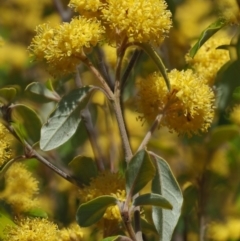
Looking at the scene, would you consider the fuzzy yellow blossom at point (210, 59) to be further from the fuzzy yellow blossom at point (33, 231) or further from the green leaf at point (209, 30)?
the fuzzy yellow blossom at point (33, 231)

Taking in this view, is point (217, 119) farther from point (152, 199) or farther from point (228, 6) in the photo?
point (152, 199)

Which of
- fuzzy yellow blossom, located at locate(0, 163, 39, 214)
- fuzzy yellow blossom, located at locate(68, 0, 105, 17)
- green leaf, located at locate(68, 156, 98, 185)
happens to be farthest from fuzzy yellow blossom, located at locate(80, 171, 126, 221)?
fuzzy yellow blossom, located at locate(68, 0, 105, 17)

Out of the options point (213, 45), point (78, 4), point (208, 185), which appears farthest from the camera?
point (208, 185)

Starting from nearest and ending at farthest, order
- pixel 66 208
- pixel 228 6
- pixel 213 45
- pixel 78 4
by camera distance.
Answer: pixel 78 4
pixel 228 6
pixel 213 45
pixel 66 208

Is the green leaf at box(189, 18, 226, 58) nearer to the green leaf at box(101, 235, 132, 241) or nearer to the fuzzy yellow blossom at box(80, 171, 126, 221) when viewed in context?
the fuzzy yellow blossom at box(80, 171, 126, 221)

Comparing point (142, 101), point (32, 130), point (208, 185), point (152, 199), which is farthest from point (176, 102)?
point (208, 185)

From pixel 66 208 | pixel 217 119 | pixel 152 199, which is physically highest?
pixel 152 199
